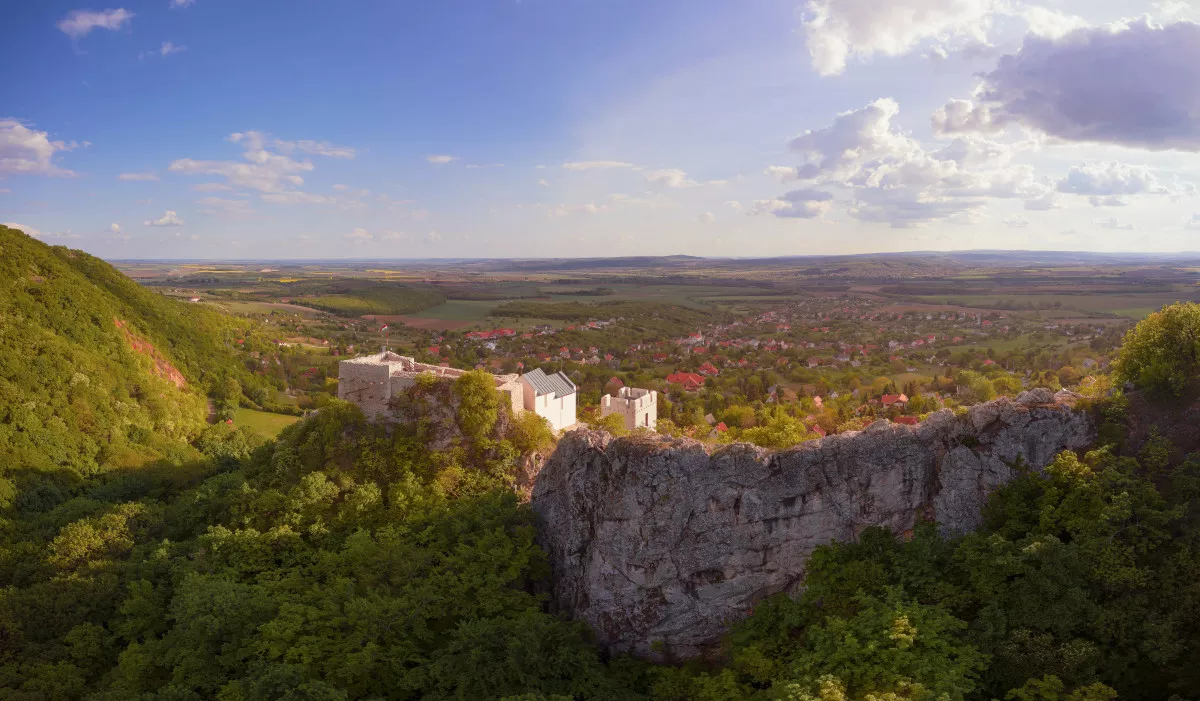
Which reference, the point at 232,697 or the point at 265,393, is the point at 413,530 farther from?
the point at 265,393

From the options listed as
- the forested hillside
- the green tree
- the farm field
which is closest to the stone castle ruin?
the forested hillside

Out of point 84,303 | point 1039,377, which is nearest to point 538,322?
point 84,303

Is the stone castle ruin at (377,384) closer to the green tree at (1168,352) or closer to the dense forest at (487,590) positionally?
the dense forest at (487,590)

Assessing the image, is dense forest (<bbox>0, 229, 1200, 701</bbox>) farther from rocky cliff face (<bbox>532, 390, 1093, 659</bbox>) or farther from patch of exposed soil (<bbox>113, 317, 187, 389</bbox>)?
patch of exposed soil (<bbox>113, 317, 187, 389</bbox>)

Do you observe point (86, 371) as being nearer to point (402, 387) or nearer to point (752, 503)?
point (402, 387)

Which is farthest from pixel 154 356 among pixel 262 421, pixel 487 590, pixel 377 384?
pixel 487 590

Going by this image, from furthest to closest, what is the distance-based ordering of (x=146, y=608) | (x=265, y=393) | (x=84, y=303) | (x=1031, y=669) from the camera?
(x=265, y=393) → (x=84, y=303) → (x=146, y=608) → (x=1031, y=669)
